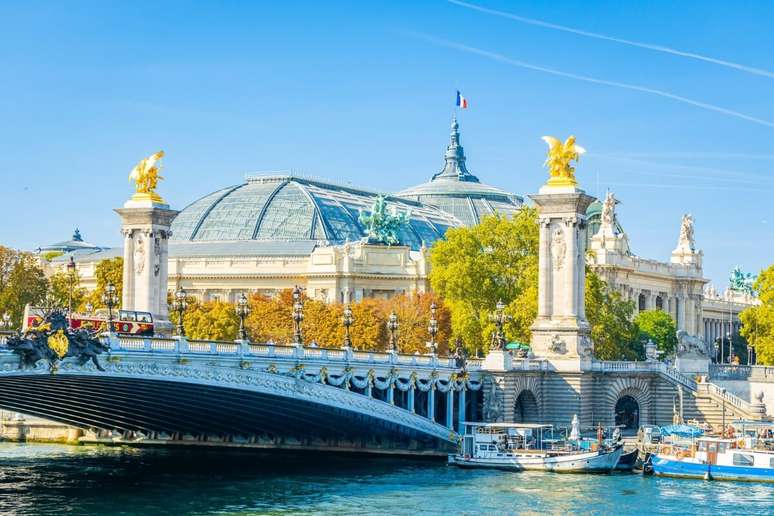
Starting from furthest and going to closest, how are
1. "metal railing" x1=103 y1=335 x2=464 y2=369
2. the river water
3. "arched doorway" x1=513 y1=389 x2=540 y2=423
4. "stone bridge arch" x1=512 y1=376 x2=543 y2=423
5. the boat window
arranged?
"arched doorway" x1=513 y1=389 x2=540 y2=423 < "stone bridge arch" x1=512 y1=376 x2=543 y2=423 < the boat window < "metal railing" x1=103 y1=335 x2=464 y2=369 < the river water

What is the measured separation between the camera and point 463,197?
18450cm

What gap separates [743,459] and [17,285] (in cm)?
4872

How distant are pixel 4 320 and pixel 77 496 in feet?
157

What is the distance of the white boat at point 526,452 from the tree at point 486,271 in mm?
17068

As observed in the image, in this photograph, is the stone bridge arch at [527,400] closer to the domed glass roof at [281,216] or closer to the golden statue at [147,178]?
the golden statue at [147,178]

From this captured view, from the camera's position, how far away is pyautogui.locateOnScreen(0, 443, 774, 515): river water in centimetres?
5497

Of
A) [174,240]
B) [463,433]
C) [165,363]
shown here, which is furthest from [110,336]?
[174,240]

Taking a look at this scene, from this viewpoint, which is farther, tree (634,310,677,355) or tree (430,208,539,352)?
tree (634,310,677,355)

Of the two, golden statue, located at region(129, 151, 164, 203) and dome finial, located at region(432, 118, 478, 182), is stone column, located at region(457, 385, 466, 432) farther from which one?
dome finial, located at region(432, 118, 478, 182)

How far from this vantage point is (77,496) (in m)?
57.0

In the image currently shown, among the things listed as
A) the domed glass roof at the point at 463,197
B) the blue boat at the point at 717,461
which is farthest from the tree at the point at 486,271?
the domed glass roof at the point at 463,197

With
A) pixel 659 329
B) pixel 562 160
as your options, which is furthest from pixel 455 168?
pixel 562 160

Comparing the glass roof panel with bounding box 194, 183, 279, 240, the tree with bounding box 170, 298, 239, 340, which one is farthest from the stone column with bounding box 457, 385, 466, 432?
the glass roof panel with bounding box 194, 183, 279, 240

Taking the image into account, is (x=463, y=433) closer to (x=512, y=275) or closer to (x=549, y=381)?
(x=549, y=381)
